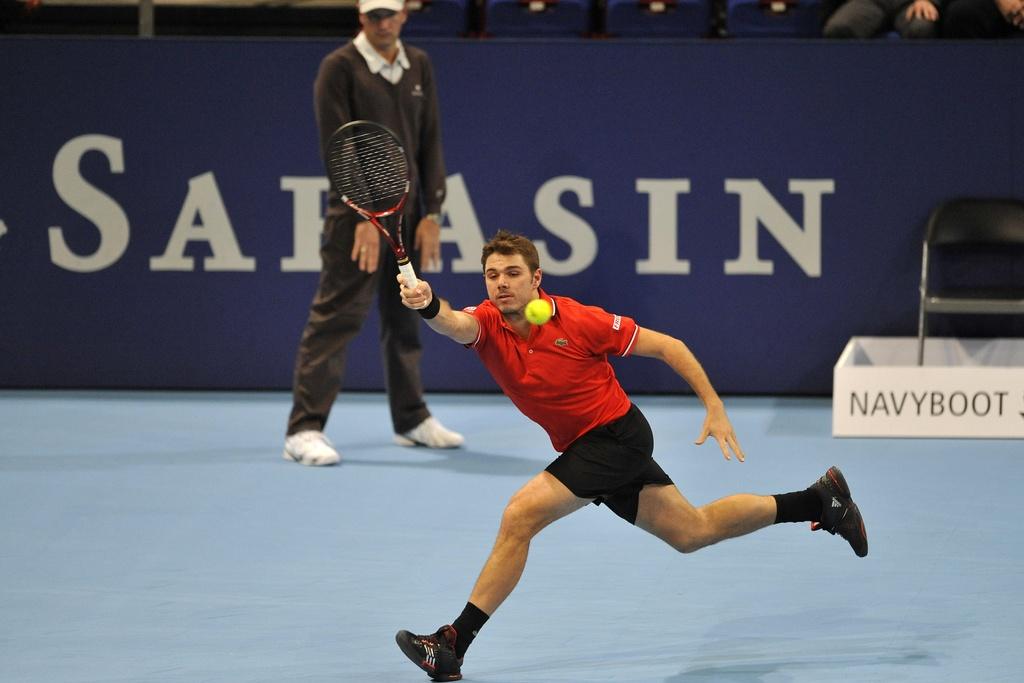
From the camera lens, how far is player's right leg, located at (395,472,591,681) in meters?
3.74

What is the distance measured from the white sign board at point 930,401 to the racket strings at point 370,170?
2.47 m

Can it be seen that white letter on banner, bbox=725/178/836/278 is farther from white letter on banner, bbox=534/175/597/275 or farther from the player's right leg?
the player's right leg

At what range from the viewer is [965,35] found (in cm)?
816

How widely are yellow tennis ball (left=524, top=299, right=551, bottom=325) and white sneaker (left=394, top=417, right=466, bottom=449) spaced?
2.99 meters

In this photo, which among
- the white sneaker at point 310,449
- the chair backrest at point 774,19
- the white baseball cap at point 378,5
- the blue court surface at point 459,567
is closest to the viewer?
the blue court surface at point 459,567

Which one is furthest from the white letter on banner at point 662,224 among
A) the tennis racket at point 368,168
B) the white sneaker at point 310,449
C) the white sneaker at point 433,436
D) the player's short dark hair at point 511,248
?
the player's short dark hair at point 511,248

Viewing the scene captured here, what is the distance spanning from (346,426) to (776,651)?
3851 mm

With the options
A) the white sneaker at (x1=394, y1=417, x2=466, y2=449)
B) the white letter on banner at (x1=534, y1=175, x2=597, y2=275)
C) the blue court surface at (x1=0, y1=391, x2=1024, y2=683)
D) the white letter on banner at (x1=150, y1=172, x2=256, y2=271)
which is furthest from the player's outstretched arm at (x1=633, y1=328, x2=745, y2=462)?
the white letter on banner at (x1=150, y1=172, x2=256, y2=271)

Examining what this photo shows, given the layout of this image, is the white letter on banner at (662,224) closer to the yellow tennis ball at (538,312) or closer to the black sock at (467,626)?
the yellow tennis ball at (538,312)

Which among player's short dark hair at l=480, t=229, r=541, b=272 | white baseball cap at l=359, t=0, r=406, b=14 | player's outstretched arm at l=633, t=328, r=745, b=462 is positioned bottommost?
player's outstretched arm at l=633, t=328, r=745, b=462

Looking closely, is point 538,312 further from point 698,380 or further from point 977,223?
point 977,223

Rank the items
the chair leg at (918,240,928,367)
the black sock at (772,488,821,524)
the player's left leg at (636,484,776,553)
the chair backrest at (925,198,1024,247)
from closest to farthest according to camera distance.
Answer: the player's left leg at (636,484,776,553)
the black sock at (772,488,821,524)
the chair leg at (918,240,928,367)
the chair backrest at (925,198,1024,247)

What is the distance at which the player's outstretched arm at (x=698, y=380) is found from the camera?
3984mm

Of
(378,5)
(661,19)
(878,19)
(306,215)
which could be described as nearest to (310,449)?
(378,5)
